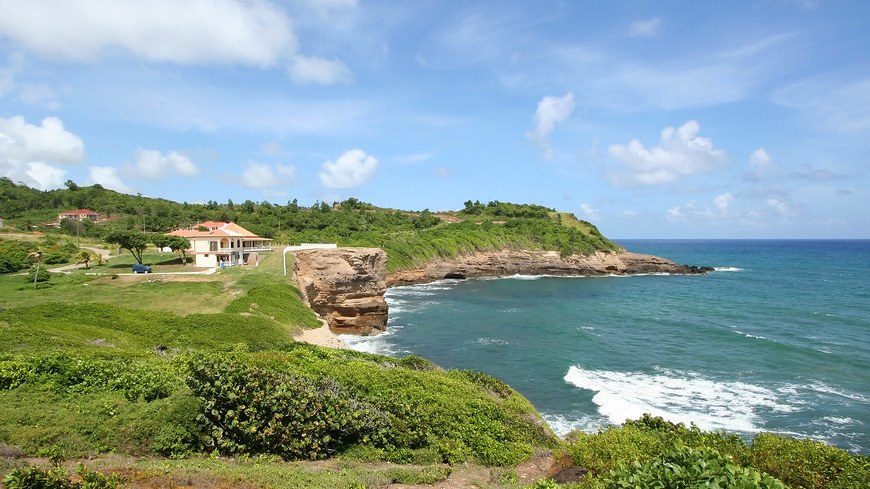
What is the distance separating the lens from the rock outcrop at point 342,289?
3709 cm

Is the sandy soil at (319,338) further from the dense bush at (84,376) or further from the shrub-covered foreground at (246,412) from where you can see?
the dense bush at (84,376)

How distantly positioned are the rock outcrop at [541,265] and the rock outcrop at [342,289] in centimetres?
3084

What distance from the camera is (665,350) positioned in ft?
105

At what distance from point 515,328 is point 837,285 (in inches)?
2264

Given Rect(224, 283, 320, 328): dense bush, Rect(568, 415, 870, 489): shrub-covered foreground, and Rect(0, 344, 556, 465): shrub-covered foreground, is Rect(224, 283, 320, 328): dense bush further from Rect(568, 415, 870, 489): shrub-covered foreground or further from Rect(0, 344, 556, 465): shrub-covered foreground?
Rect(568, 415, 870, 489): shrub-covered foreground

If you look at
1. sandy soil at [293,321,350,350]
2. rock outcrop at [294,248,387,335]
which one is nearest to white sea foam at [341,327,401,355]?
rock outcrop at [294,248,387,335]

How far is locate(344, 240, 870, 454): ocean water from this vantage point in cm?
2148

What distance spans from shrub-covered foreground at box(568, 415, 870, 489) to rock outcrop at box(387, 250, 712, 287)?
57.7 meters

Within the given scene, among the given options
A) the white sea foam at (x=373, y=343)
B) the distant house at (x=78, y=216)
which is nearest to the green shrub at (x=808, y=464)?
the white sea foam at (x=373, y=343)

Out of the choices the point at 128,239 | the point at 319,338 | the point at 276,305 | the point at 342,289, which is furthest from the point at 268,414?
the point at 128,239

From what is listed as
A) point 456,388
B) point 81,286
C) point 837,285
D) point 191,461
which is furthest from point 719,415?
point 837,285

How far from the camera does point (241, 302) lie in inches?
1110

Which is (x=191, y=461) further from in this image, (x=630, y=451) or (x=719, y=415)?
(x=719, y=415)

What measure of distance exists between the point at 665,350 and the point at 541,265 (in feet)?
158
